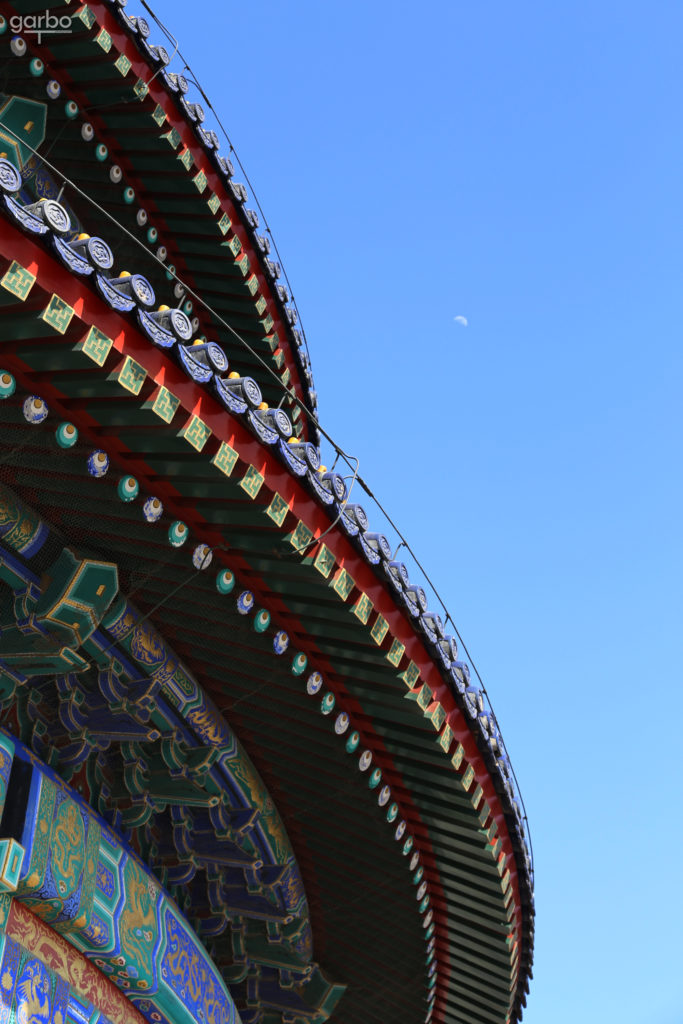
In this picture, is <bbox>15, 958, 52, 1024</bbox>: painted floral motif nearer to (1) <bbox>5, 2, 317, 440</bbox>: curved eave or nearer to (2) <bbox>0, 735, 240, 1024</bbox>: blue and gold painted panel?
(2) <bbox>0, 735, 240, 1024</bbox>: blue and gold painted panel

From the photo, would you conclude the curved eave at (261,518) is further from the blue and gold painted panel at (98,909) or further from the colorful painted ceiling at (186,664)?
the blue and gold painted panel at (98,909)

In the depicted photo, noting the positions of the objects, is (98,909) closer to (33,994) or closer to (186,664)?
(33,994)

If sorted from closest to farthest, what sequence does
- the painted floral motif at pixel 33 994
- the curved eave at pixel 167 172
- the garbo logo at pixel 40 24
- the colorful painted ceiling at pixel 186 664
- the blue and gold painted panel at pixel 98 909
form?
the colorful painted ceiling at pixel 186 664, the painted floral motif at pixel 33 994, the blue and gold painted panel at pixel 98 909, the garbo logo at pixel 40 24, the curved eave at pixel 167 172

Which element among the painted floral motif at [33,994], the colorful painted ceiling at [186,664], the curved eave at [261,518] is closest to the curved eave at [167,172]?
the colorful painted ceiling at [186,664]

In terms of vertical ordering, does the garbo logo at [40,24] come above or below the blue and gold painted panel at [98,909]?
above

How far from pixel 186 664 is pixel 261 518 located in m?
2.09

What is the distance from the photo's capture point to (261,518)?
7574 mm

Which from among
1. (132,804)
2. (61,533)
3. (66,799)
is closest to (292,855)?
(132,804)

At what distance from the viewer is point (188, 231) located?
1241 cm

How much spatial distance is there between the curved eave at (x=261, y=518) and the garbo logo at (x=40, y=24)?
16.0ft

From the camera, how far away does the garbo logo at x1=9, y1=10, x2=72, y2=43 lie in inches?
395

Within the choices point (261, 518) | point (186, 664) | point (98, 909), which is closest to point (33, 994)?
point (98, 909)

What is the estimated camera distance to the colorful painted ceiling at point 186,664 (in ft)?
22.7

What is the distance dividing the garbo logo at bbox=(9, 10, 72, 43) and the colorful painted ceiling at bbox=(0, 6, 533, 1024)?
0.12ft
